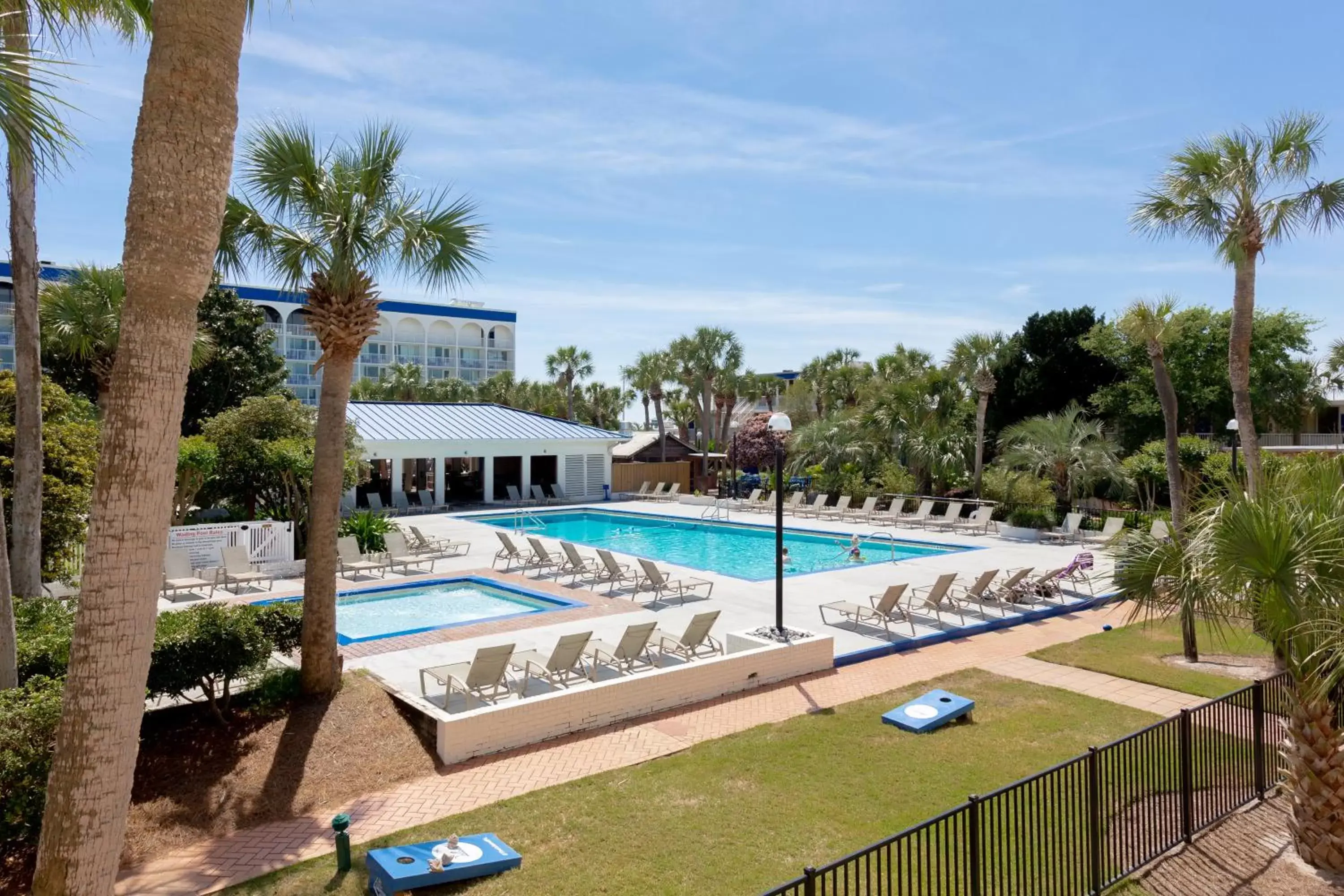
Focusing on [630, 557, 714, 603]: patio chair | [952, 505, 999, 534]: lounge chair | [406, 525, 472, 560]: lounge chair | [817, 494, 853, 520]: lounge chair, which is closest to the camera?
[630, 557, 714, 603]: patio chair

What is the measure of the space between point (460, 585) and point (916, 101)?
517 inches

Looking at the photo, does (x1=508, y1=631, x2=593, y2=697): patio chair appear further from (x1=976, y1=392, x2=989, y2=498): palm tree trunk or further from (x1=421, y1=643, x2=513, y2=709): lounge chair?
(x1=976, y1=392, x2=989, y2=498): palm tree trunk

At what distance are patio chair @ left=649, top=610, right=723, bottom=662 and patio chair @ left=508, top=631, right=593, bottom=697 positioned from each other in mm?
1171

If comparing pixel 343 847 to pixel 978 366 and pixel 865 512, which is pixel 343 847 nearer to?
pixel 865 512

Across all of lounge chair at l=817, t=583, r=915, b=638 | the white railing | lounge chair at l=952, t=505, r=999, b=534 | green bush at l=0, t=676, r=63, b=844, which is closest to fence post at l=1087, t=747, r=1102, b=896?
lounge chair at l=817, t=583, r=915, b=638

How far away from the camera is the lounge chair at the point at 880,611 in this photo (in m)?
12.9

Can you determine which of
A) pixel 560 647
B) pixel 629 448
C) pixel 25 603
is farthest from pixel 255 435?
pixel 629 448

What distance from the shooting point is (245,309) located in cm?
3147

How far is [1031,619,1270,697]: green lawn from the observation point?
10203mm

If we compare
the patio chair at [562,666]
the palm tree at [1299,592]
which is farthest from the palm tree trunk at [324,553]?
the palm tree at [1299,592]

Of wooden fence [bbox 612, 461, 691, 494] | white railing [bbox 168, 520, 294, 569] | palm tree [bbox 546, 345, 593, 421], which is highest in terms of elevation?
palm tree [bbox 546, 345, 593, 421]

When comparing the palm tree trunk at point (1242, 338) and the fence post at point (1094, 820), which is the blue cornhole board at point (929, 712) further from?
the palm tree trunk at point (1242, 338)

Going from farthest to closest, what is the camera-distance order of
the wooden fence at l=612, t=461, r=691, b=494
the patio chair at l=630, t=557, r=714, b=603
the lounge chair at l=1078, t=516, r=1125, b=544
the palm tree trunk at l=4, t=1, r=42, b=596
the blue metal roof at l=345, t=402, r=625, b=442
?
the wooden fence at l=612, t=461, r=691, b=494 < the blue metal roof at l=345, t=402, r=625, b=442 < the lounge chair at l=1078, t=516, r=1125, b=544 < the patio chair at l=630, t=557, r=714, b=603 < the palm tree trunk at l=4, t=1, r=42, b=596

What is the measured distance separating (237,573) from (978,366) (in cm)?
2344
